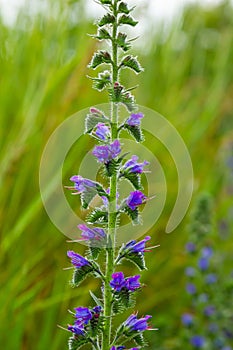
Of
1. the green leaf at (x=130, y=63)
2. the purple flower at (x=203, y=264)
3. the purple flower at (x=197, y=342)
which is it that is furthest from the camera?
the purple flower at (x=203, y=264)

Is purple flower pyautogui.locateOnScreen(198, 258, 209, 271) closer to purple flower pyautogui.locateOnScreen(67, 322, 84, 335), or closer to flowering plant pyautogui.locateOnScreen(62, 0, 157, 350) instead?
flowering plant pyautogui.locateOnScreen(62, 0, 157, 350)

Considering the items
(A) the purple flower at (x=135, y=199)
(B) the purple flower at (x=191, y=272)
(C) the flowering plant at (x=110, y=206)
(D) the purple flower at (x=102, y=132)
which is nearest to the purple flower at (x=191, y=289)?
(B) the purple flower at (x=191, y=272)

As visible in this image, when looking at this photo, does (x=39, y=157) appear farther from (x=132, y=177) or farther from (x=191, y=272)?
(x=132, y=177)

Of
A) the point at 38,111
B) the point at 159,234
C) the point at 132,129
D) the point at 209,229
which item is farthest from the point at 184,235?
the point at 132,129

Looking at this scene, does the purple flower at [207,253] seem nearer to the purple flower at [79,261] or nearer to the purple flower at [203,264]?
the purple flower at [203,264]

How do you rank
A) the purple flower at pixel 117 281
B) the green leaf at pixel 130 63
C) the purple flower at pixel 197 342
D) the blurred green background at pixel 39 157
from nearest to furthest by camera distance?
the purple flower at pixel 117 281 < the green leaf at pixel 130 63 < the blurred green background at pixel 39 157 < the purple flower at pixel 197 342

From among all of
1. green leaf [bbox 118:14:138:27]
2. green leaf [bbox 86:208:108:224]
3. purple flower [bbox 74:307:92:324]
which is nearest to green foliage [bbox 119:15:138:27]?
green leaf [bbox 118:14:138:27]

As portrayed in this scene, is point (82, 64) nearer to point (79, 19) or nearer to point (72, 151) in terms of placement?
point (72, 151)
